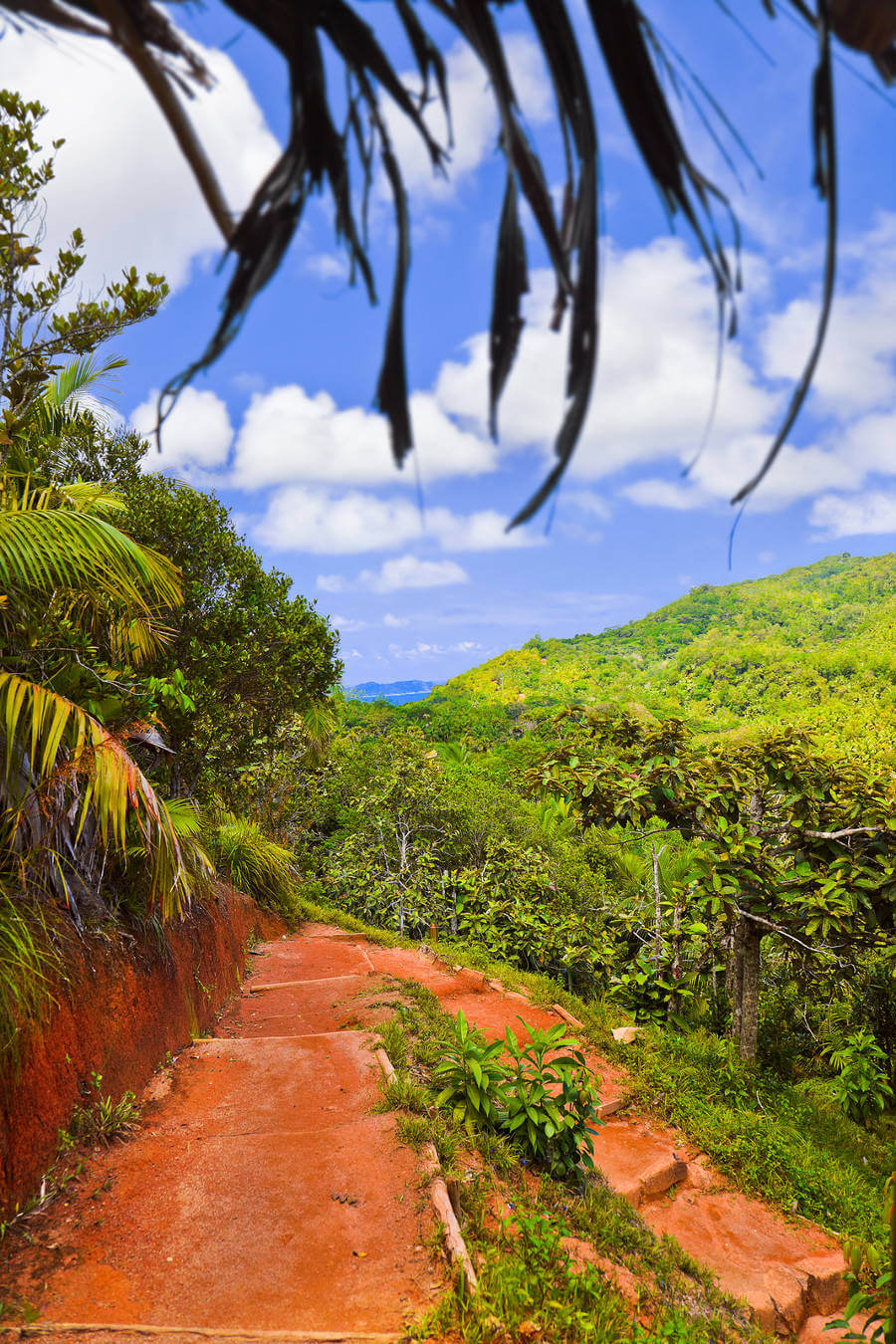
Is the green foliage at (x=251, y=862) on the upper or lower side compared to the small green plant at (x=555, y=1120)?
upper

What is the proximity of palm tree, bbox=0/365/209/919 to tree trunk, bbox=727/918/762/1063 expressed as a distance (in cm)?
457

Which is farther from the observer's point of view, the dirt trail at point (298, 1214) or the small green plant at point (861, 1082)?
the small green plant at point (861, 1082)

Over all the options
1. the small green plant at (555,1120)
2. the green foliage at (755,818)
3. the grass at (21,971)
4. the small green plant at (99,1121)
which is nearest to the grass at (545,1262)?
the small green plant at (555,1120)

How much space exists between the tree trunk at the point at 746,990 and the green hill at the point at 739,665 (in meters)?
14.9

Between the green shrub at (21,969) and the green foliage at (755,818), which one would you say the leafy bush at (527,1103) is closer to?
the green shrub at (21,969)

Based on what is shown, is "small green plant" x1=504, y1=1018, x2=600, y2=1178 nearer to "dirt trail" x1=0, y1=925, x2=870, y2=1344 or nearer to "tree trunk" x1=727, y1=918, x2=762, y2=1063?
"dirt trail" x1=0, y1=925, x2=870, y2=1344

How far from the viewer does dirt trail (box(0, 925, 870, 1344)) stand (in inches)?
93.0

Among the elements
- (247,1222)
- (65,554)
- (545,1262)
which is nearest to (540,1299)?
(545,1262)

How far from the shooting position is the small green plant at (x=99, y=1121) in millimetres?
3127

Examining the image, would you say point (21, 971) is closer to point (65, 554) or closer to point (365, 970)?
point (65, 554)

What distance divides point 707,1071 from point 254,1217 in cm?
436

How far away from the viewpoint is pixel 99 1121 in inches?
129

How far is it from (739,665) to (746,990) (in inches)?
1258

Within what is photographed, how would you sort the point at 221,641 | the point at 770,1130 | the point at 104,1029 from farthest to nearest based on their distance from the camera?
the point at 221,641, the point at 770,1130, the point at 104,1029
